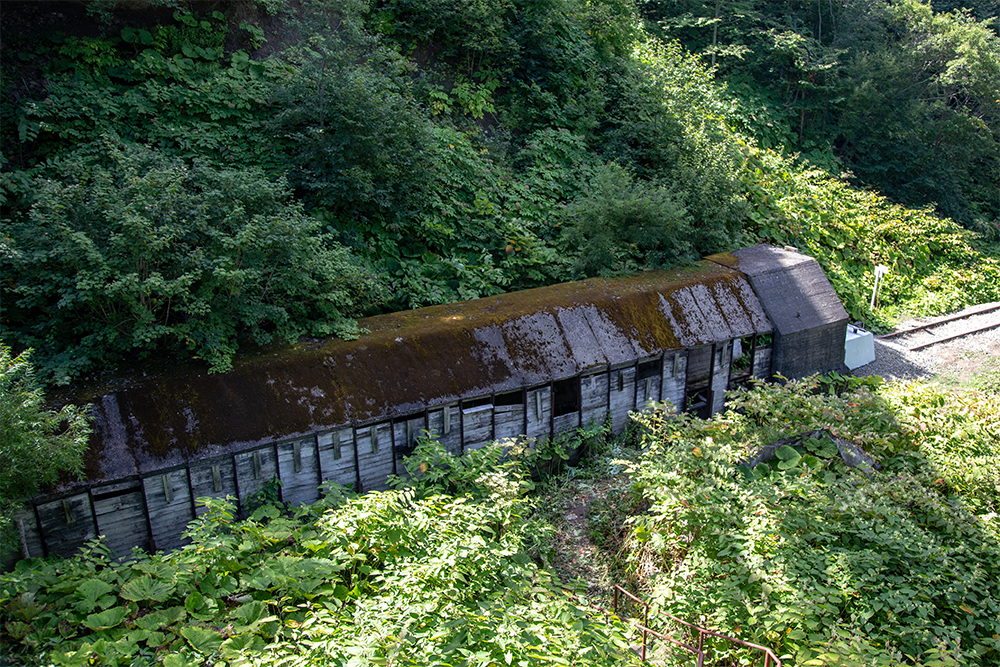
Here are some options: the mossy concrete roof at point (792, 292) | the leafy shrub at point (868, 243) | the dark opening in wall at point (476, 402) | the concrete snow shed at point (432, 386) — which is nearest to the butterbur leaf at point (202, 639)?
the concrete snow shed at point (432, 386)

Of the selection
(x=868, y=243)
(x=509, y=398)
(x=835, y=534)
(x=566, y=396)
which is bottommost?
(x=835, y=534)

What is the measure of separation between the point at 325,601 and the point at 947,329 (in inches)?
592

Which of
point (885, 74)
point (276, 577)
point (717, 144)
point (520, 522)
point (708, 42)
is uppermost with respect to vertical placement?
point (708, 42)

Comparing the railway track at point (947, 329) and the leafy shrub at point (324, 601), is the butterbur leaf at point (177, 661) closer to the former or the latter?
the leafy shrub at point (324, 601)

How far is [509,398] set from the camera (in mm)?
8609

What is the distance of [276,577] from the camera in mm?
5188

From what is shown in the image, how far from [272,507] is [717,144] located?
40.7ft

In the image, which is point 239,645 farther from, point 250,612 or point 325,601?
point 325,601

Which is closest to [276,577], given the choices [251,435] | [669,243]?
[251,435]

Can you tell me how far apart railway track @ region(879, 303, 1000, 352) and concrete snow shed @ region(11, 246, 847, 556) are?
3.63 meters

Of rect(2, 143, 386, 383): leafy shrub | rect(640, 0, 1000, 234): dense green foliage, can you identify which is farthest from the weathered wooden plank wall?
rect(640, 0, 1000, 234): dense green foliage

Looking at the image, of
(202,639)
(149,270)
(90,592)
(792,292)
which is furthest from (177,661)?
(792,292)

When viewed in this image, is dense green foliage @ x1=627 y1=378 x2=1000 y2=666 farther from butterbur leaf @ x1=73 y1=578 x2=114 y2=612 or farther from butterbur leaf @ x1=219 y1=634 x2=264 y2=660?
butterbur leaf @ x1=73 y1=578 x2=114 y2=612

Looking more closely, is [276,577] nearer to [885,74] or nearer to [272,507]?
[272,507]
